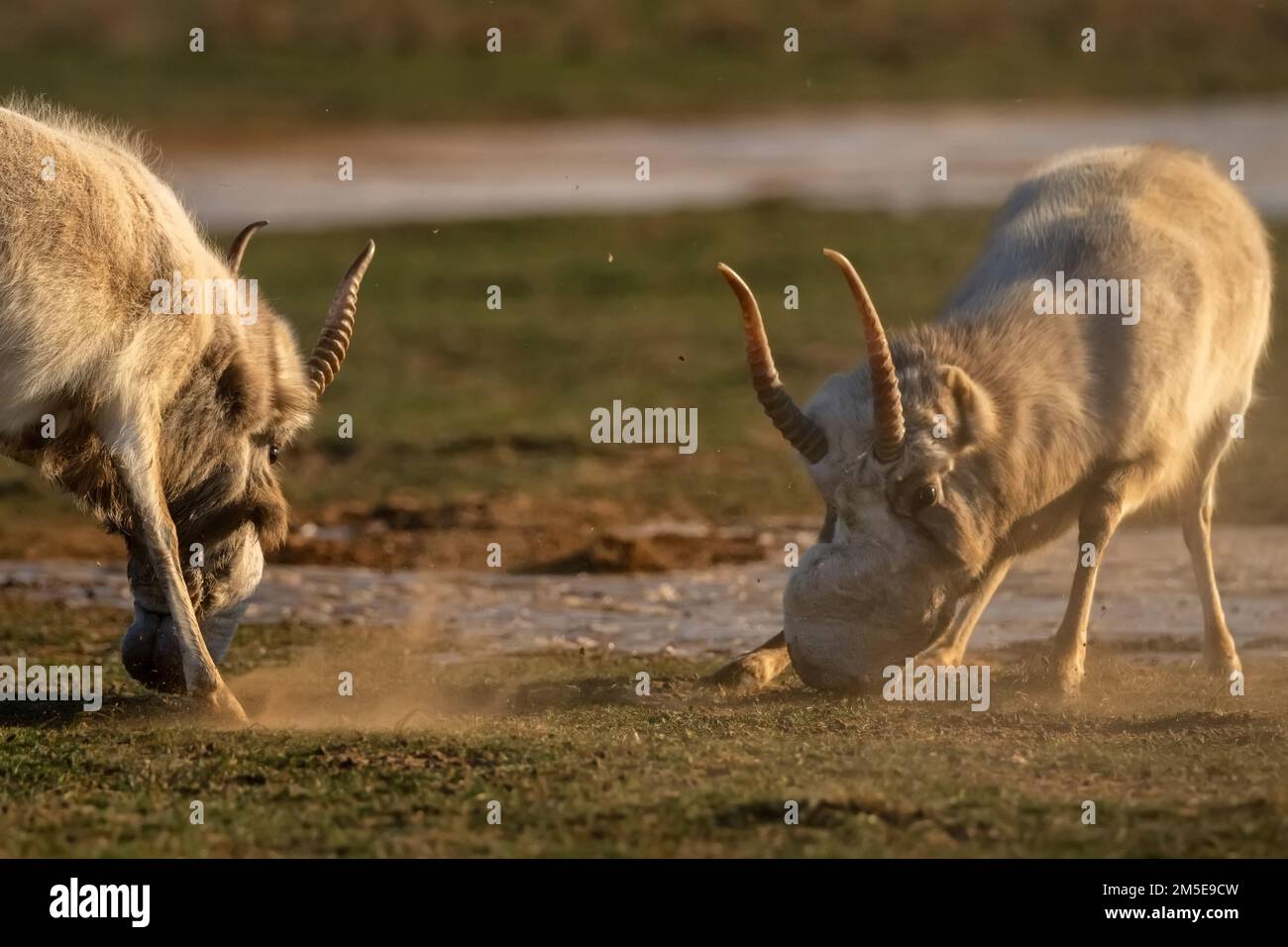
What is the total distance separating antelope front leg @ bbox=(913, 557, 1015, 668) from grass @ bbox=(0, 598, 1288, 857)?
0.22 m

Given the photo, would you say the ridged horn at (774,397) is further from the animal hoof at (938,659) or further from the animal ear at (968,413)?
the animal hoof at (938,659)

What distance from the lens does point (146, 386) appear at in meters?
7.88

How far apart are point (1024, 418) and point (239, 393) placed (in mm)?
3449

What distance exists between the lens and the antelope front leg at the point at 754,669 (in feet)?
27.9

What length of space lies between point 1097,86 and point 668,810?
32404 millimetres

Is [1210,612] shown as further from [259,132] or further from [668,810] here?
[259,132]

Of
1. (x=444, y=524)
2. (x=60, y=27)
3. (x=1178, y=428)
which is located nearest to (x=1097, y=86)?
(x=60, y=27)

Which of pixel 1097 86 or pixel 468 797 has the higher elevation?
pixel 1097 86

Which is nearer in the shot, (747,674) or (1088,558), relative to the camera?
(1088,558)

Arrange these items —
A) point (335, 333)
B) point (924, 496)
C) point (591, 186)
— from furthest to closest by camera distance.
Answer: point (591, 186)
point (335, 333)
point (924, 496)

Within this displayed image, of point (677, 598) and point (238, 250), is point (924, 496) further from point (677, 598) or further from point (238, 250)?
point (238, 250)

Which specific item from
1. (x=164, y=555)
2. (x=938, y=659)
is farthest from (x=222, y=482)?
(x=938, y=659)

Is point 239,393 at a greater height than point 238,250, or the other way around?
point 238,250

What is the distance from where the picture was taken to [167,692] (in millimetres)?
8070
